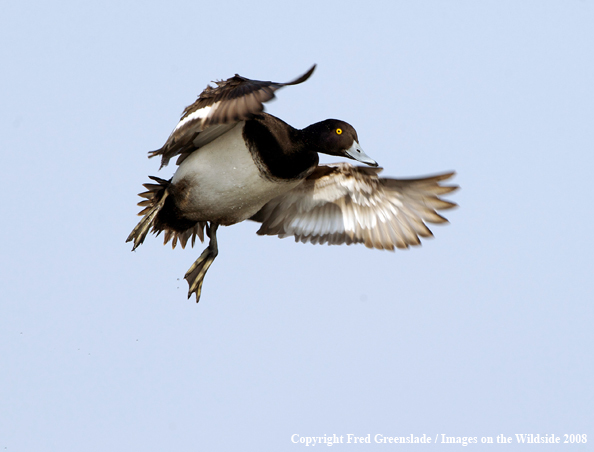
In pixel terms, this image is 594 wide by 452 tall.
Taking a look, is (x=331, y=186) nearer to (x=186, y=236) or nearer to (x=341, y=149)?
(x=341, y=149)

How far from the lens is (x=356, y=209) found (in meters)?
6.57

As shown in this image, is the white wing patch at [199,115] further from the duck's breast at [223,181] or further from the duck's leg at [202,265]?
the duck's leg at [202,265]

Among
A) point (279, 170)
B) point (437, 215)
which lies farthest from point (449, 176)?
point (279, 170)

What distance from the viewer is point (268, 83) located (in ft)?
14.9

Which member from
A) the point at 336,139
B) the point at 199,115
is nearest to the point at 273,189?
the point at 336,139

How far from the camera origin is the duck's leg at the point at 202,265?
654cm

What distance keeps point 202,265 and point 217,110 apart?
2.27 m

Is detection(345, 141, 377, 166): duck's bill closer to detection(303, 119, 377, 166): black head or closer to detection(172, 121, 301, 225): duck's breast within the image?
detection(303, 119, 377, 166): black head

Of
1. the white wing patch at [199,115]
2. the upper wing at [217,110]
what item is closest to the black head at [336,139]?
the upper wing at [217,110]

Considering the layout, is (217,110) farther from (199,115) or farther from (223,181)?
(223,181)

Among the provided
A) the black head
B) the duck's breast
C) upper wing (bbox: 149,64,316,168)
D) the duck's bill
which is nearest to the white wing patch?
upper wing (bbox: 149,64,316,168)

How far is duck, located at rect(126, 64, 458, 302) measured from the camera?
5566mm

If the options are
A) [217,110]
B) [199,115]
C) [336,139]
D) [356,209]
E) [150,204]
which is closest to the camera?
[217,110]

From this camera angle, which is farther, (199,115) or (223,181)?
(223,181)
